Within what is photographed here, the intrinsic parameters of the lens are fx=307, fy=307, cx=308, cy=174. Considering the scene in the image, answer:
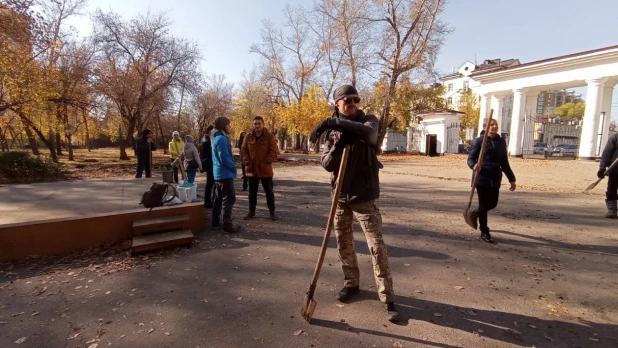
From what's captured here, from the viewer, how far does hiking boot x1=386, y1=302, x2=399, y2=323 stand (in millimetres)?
2861

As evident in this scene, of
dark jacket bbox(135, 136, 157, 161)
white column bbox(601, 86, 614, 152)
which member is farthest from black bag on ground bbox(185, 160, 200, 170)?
white column bbox(601, 86, 614, 152)

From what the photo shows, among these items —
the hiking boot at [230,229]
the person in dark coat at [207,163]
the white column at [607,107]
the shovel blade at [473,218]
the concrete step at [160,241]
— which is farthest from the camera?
the white column at [607,107]

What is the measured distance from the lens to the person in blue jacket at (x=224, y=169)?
17.6ft

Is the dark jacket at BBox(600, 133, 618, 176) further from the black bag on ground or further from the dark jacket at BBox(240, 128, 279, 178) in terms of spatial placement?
the black bag on ground

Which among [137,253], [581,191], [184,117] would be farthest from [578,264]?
[184,117]

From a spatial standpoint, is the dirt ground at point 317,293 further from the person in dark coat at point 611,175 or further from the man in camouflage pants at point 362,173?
the person in dark coat at point 611,175

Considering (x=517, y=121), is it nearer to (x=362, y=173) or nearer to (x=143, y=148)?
(x=143, y=148)

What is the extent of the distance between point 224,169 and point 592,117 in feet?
82.5

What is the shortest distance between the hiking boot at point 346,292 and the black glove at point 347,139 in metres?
1.56

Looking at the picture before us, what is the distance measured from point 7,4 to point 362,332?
16.6 meters

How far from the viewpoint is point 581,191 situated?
32.1 feet

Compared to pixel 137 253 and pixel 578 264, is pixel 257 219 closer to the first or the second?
pixel 137 253

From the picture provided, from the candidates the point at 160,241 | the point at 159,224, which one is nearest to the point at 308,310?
the point at 160,241

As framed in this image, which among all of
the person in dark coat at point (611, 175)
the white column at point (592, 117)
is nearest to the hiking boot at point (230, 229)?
the person in dark coat at point (611, 175)
